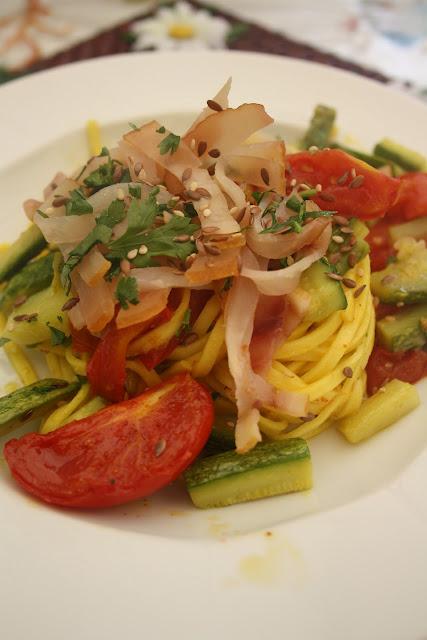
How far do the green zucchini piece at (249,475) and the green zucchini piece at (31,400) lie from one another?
84cm

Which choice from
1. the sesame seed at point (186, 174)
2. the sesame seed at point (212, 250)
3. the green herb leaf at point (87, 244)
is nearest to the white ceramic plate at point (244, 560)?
the green herb leaf at point (87, 244)

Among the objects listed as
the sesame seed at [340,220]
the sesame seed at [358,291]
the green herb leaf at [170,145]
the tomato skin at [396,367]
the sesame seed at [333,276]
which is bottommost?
the tomato skin at [396,367]

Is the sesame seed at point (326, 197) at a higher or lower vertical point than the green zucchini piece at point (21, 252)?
higher

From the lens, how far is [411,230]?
4.44 metres

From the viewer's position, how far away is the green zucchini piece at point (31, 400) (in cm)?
345

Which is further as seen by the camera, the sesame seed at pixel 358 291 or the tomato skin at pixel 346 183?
the tomato skin at pixel 346 183

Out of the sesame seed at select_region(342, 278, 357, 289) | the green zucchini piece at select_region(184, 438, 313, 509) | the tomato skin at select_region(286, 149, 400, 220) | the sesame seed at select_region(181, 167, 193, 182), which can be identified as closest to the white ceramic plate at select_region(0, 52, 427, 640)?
the green zucchini piece at select_region(184, 438, 313, 509)

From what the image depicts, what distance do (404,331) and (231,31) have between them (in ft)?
14.6

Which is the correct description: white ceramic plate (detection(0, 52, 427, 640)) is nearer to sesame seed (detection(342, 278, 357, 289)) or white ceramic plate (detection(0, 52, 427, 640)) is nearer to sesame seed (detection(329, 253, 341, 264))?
sesame seed (detection(342, 278, 357, 289))

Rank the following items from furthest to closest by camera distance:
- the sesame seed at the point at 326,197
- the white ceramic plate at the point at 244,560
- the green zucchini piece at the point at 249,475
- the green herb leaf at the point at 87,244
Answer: the sesame seed at the point at 326,197, the green herb leaf at the point at 87,244, the green zucchini piece at the point at 249,475, the white ceramic plate at the point at 244,560

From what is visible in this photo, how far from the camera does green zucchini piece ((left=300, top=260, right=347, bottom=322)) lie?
139 inches

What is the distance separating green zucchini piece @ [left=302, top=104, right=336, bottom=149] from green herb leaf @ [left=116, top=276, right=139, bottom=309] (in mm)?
2375

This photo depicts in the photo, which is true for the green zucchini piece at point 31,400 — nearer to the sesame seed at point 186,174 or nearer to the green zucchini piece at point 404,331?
the sesame seed at point 186,174

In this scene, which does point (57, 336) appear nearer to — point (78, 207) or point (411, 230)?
point (78, 207)
